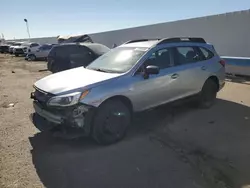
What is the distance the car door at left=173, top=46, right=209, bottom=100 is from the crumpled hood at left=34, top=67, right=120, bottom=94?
173cm

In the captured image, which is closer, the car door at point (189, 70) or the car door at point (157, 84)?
the car door at point (157, 84)

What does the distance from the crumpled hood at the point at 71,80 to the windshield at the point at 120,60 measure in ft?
0.86

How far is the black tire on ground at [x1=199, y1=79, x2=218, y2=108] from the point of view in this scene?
6.79 m

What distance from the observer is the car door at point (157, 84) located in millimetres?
5090

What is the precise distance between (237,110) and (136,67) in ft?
10.2

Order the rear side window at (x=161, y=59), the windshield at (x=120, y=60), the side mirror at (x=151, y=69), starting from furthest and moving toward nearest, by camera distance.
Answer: the rear side window at (x=161, y=59) < the windshield at (x=120, y=60) < the side mirror at (x=151, y=69)

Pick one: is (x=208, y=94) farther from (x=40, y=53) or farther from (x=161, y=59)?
(x=40, y=53)

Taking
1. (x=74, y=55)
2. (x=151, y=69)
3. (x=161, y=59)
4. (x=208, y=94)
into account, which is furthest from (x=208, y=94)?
(x=74, y=55)

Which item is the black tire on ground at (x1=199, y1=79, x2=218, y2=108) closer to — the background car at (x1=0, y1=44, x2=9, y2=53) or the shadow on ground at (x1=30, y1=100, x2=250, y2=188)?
the shadow on ground at (x1=30, y1=100, x2=250, y2=188)

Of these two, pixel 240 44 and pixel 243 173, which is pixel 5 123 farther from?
pixel 240 44

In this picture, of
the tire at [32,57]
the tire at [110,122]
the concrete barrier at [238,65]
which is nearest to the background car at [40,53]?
the tire at [32,57]

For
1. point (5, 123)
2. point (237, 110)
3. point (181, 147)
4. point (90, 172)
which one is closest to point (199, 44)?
point (237, 110)

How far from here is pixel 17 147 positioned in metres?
4.82

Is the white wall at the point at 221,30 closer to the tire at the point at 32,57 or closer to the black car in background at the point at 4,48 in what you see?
the tire at the point at 32,57
